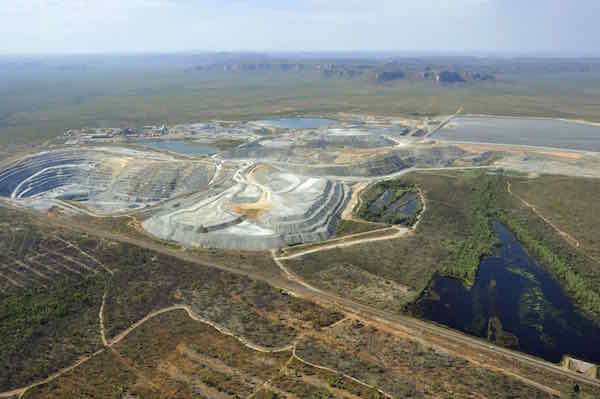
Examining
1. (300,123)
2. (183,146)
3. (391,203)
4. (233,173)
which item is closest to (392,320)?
(391,203)

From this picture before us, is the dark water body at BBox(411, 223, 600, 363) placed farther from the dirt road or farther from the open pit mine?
the open pit mine

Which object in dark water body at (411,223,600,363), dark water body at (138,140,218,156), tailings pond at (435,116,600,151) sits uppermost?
tailings pond at (435,116,600,151)

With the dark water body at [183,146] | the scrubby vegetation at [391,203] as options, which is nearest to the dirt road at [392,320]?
the scrubby vegetation at [391,203]

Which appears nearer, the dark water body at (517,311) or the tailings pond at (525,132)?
the dark water body at (517,311)

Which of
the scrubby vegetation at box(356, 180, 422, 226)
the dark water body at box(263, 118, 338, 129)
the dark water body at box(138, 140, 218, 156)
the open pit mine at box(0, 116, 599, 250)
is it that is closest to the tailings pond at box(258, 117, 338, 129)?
the dark water body at box(263, 118, 338, 129)

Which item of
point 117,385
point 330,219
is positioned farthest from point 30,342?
point 330,219

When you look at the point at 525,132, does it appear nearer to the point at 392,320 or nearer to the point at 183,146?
the point at 183,146

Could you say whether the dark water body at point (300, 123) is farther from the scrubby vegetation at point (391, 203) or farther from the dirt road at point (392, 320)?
the dirt road at point (392, 320)
